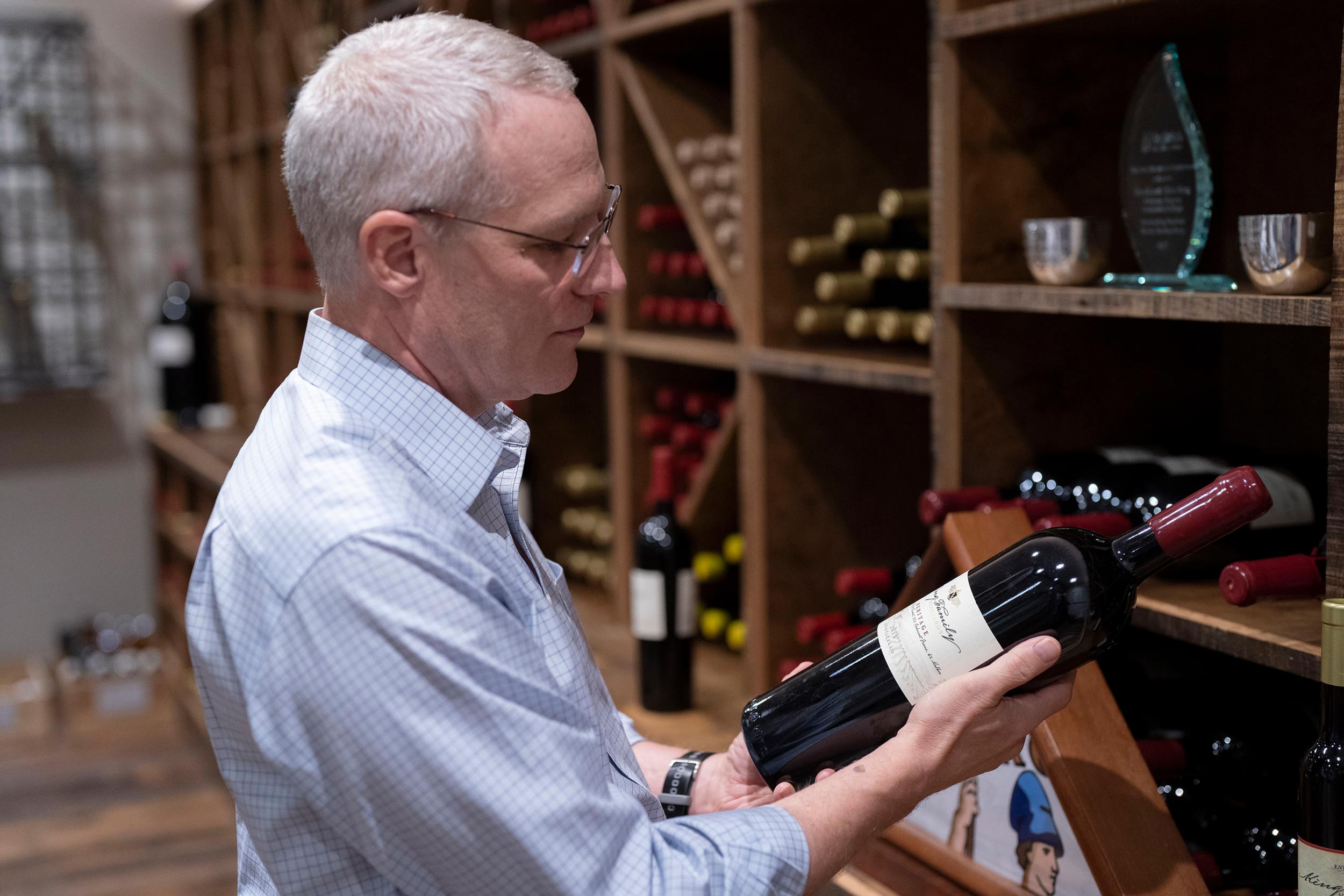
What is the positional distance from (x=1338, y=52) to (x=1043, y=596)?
2.42 feet

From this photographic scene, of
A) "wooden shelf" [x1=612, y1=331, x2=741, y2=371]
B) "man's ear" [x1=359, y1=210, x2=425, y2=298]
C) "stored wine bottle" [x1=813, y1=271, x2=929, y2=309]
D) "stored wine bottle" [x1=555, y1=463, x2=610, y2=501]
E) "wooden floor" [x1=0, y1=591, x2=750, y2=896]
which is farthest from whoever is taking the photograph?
"wooden floor" [x1=0, y1=591, x2=750, y2=896]

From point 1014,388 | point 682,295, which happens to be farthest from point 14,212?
point 1014,388

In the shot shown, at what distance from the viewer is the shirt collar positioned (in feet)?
2.80

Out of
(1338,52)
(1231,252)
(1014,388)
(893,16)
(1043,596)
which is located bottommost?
(1043,596)

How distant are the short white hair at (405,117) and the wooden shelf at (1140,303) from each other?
535 mm

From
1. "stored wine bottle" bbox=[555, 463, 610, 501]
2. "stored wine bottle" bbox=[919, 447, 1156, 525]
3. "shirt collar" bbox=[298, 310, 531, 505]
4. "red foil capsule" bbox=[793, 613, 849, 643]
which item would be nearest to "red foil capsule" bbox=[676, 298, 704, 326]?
"stored wine bottle" bbox=[555, 463, 610, 501]

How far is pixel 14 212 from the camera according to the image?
396 centimetres

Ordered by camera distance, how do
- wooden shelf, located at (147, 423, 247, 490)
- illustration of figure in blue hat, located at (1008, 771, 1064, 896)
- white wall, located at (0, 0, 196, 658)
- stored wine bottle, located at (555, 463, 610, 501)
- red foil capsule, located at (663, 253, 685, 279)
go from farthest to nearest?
white wall, located at (0, 0, 196, 658), wooden shelf, located at (147, 423, 247, 490), stored wine bottle, located at (555, 463, 610, 501), red foil capsule, located at (663, 253, 685, 279), illustration of figure in blue hat, located at (1008, 771, 1064, 896)

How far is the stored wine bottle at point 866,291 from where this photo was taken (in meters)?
1.65

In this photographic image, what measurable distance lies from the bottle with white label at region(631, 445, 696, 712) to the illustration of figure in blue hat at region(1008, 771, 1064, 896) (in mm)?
692

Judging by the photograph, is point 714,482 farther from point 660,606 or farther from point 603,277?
point 603,277

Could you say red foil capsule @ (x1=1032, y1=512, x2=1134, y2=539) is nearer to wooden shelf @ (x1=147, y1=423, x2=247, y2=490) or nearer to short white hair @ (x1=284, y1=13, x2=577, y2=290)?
short white hair @ (x1=284, y1=13, x2=577, y2=290)

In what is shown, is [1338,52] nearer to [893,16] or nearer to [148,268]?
[893,16]

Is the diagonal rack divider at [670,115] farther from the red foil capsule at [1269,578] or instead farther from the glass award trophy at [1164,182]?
the red foil capsule at [1269,578]
